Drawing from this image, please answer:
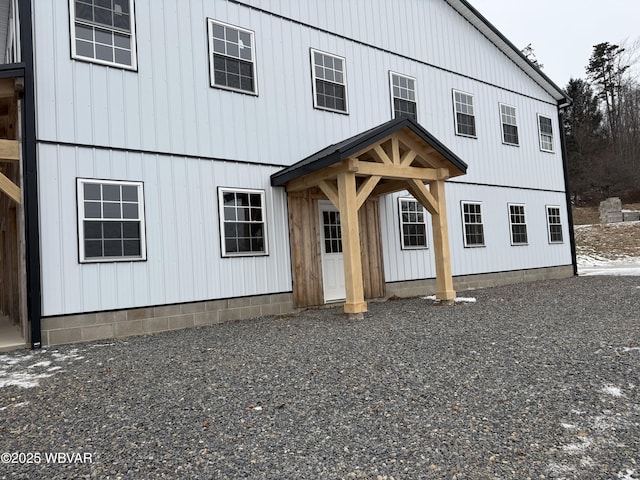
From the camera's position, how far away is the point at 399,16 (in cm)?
1106

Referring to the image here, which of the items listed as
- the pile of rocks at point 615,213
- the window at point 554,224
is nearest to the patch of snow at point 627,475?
the window at point 554,224

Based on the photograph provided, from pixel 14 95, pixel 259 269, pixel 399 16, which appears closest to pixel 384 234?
pixel 259 269

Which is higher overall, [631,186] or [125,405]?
[631,186]

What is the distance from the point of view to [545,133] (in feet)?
46.6

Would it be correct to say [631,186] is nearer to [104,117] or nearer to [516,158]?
[516,158]

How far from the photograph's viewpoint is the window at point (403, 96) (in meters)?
10.7

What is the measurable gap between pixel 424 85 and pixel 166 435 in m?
10.5

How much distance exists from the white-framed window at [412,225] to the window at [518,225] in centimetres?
343

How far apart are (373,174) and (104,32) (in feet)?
16.1

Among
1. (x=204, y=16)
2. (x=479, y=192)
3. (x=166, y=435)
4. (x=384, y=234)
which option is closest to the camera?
(x=166, y=435)

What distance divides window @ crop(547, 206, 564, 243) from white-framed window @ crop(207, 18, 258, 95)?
33.2 ft

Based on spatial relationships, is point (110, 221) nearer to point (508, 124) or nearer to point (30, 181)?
point (30, 181)

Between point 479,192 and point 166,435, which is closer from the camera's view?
point 166,435

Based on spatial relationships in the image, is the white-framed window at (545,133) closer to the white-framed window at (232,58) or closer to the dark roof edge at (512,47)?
the dark roof edge at (512,47)
